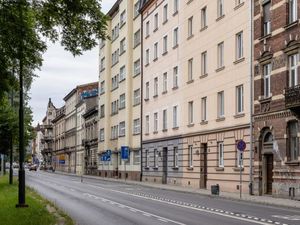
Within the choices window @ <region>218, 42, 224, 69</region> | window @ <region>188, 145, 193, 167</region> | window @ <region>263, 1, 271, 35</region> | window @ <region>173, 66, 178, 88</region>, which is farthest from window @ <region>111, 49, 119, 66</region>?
window @ <region>263, 1, 271, 35</region>

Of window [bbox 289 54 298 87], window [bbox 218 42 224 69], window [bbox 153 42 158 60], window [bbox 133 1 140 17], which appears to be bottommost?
window [bbox 289 54 298 87]

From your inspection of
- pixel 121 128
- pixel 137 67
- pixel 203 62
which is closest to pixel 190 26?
pixel 203 62

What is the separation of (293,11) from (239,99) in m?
7.75

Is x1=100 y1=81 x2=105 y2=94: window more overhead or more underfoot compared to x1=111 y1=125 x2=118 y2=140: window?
more overhead

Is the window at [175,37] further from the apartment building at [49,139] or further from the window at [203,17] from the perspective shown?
the apartment building at [49,139]

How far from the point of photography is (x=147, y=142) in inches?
2327

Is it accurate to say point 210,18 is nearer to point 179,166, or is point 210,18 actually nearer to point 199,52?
point 199,52

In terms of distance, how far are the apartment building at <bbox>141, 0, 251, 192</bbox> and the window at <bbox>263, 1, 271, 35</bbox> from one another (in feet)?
5.86

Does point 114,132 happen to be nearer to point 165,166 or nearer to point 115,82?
point 115,82

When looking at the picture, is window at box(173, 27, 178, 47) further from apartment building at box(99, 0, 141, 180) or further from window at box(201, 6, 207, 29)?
apartment building at box(99, 0, 141, 180)

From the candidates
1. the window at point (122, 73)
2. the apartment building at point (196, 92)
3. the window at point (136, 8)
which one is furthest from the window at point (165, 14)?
the window at point (122, 73)

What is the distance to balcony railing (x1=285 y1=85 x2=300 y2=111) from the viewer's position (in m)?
28.8

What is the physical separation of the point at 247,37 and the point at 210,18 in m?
7.01

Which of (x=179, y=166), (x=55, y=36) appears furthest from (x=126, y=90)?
(x=55, y=36)
